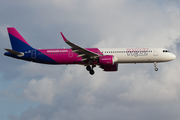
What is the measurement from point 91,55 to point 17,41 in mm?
15900

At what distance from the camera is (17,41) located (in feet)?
181

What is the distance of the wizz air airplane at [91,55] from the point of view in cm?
4847

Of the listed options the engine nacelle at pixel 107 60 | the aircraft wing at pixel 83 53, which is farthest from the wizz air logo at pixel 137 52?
the aircraft wing at pixel 83 53

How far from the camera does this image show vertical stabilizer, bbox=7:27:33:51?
2156 inches

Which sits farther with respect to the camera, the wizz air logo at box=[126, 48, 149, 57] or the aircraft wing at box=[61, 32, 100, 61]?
the wizz air logo at box=[126, 48, 149, 57]

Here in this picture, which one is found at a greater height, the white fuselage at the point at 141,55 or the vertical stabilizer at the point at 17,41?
the vertical stabilizer at the point at 17,41

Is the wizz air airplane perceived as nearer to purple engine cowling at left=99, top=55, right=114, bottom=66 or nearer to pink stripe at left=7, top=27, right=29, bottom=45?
purple engine cowling at left=99, top=55, right=114, bottom=66

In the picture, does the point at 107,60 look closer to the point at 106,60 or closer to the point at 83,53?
the point at 106,60

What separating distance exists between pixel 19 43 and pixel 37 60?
5.65 metres

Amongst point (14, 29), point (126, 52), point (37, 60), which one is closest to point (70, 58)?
point (37, 60)

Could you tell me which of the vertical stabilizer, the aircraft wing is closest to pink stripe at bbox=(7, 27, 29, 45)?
the vertical stabilizer

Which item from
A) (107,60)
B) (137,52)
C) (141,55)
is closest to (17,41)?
(107,60)

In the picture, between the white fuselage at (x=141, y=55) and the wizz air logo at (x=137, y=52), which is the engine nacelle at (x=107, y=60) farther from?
the wizz air logo at (x=137, y=52)

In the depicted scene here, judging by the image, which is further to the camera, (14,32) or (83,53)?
(14,32)
